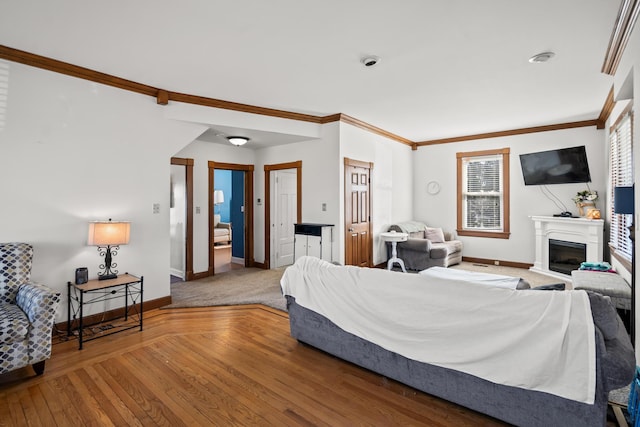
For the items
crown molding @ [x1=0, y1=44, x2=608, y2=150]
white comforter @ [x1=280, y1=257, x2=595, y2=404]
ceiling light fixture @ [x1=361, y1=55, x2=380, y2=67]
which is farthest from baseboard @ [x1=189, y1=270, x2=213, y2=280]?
ceiling light fixture @ [x1=361, y1=55, x2=380, y2=67]

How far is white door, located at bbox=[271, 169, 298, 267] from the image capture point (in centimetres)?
641

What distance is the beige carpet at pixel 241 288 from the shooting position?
4254mm

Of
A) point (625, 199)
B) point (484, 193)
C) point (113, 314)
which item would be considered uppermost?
point (484, 193)

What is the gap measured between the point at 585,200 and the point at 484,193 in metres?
1.72

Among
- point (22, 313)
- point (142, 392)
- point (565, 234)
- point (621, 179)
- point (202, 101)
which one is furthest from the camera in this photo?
point (565, 234)

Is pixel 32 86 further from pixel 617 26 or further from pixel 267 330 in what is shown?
pixel 617 26

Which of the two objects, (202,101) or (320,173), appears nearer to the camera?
(202,101)

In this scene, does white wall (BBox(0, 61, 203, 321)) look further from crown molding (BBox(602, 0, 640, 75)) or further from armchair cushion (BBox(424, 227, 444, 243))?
armchair cushion (BBox(424, 227, 444, 243))

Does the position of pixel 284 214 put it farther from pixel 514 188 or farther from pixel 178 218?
pixel 514 188

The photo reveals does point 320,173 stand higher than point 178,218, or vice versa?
point 320,173

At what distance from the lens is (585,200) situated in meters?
5.55

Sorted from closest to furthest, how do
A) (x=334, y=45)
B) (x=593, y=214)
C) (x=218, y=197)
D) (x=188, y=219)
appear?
(x=334, y=45), (x=593, y=214), (x=188, y=219), (x=218, y=197)

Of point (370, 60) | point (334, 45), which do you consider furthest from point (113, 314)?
point (370, 60)

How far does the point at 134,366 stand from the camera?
2.66m
